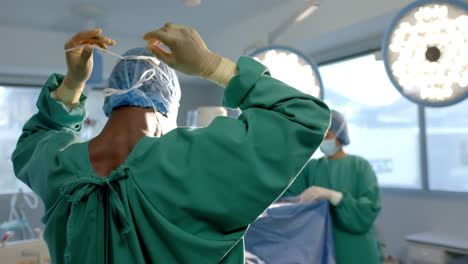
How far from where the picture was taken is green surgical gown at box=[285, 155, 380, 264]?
90.0 inches

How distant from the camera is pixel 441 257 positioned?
2641 mm

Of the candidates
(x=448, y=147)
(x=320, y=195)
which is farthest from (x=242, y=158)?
(x=448, y=147)

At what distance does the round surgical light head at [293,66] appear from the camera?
67.5 inches

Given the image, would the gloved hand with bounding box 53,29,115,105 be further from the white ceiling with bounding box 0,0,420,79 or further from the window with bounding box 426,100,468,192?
the window with bounding box 426,100,468,192

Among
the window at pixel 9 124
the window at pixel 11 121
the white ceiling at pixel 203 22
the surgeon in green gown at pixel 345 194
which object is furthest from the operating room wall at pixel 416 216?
the window at pixel 9 124

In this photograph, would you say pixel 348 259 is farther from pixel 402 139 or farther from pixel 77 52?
pixel 77 52

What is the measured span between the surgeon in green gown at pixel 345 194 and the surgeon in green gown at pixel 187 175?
1485 mm

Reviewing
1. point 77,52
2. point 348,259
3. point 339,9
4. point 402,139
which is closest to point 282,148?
point 77,52

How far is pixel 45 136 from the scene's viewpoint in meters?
1.06

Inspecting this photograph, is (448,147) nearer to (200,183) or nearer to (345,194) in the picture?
(345,194)

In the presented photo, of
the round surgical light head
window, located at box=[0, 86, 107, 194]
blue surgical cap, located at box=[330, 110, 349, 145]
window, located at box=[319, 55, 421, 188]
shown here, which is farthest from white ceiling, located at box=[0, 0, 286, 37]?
the round surgical light head

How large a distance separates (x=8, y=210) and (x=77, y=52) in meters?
4.17

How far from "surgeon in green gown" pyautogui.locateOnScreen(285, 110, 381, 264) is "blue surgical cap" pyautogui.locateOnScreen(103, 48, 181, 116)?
1.40 meters

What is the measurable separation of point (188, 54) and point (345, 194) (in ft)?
5.76
